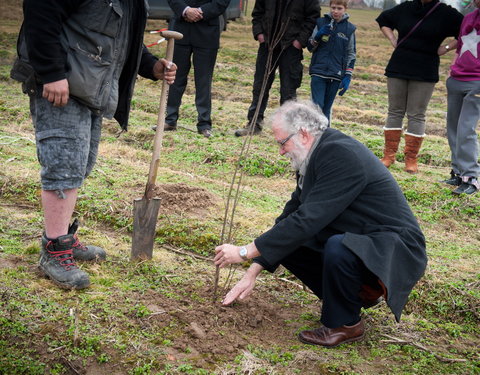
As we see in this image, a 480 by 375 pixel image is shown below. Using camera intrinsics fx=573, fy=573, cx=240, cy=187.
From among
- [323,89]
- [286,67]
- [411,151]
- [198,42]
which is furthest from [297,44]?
[411,151]

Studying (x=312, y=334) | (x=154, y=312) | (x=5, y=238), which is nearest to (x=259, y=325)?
A: (x=312, y=334)

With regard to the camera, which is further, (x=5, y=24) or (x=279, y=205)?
(x=5, y=24)

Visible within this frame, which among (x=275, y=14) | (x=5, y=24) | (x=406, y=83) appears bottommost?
(x=5, y=24)

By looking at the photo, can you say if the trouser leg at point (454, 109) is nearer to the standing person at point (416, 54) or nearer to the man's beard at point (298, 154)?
the standing person at point (416, 54)

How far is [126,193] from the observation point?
17.1 ft

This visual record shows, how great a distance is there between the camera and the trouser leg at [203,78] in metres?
7.23

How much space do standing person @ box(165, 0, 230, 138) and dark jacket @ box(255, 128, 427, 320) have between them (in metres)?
4.26

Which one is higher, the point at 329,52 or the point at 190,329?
the point at 329,52

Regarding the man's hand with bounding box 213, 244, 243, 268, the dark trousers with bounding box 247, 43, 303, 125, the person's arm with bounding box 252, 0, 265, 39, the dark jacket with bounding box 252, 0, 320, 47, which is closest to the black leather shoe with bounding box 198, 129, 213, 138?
the dark trousers with bounding box 247, 43, 303, 125

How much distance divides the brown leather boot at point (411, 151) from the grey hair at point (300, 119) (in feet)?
12.6

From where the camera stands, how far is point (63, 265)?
3449mm

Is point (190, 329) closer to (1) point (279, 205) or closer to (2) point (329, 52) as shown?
(1) point (279, 205)

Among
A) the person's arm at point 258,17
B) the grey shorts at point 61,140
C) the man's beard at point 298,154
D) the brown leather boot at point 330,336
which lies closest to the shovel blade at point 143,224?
the grey shorts at point 61,140

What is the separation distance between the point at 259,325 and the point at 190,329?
0.44 meters
